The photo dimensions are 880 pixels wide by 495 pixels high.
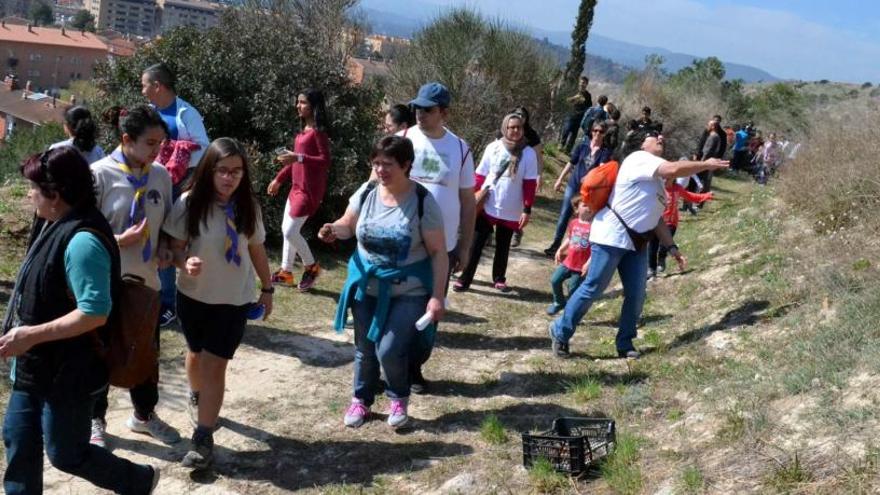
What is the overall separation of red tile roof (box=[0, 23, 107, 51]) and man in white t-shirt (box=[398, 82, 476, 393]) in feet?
380

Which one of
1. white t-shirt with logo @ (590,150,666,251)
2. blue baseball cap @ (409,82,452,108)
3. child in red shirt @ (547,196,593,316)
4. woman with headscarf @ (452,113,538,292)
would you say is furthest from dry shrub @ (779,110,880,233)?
blue baseball cap @ (409,82,452,108)

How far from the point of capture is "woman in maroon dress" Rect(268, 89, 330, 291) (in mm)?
7008

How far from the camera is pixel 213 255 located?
13.9ft

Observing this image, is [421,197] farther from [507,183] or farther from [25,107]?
[25,107]

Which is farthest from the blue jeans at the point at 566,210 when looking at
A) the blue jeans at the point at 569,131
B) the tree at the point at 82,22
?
the tree at the point at 82,22

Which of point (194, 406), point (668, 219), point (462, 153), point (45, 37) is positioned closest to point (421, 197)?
point (462, 153)

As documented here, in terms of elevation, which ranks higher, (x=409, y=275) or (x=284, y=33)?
(x=284, y=33)

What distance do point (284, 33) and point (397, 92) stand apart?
6.55 meters

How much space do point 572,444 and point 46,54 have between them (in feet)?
413

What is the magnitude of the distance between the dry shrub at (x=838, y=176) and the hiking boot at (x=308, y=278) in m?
5.00

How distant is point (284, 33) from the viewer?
34.9 ft

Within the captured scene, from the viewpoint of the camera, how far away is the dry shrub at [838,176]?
26.1ft

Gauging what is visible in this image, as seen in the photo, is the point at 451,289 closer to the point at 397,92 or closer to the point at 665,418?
the point at 665,418

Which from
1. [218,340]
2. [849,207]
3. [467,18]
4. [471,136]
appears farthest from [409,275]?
[467,18]
